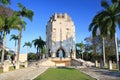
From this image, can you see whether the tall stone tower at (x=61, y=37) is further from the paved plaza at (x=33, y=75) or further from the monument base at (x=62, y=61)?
the paved plaza at (x=33, y=75)

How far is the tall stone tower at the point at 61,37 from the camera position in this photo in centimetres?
6444

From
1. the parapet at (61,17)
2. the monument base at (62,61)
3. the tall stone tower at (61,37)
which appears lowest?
the monument base at (62,61)

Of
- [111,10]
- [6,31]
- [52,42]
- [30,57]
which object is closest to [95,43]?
[52,42]

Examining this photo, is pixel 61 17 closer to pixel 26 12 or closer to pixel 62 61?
pixel 62 61

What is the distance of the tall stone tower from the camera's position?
64438mm

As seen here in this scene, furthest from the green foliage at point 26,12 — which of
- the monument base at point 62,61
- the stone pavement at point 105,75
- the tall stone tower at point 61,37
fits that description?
the tall stone tower at point 61,37

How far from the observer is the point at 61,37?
213 feet

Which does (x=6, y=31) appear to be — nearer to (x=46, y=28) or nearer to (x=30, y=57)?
(x=46, y=28)

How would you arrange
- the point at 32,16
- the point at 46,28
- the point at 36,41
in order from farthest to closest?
1. the point at 36,41
2. the point at 46,28
3. the point at 32,16

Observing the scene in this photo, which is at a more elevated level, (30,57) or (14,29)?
(14,29)

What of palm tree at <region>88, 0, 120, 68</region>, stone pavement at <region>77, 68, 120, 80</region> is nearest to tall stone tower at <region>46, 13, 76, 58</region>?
palm tree at <region>88, 0, 120, 68</region>

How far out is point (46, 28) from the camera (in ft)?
230

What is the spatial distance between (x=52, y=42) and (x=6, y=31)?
1164 inches

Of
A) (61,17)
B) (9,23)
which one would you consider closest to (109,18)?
(9,23)
